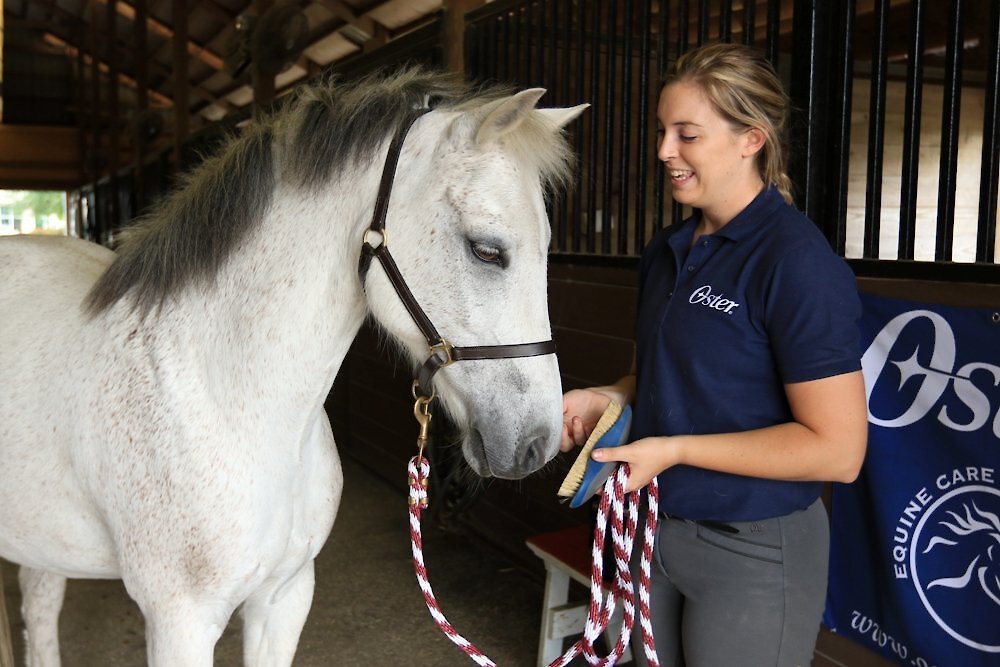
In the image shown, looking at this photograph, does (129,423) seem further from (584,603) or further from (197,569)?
(584,603)

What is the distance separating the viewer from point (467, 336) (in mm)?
1135

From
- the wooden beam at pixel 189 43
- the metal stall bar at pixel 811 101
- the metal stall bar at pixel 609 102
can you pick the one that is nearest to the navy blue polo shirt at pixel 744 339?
the metal stall bar at pixel 811 101

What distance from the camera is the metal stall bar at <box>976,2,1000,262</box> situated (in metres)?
1.43

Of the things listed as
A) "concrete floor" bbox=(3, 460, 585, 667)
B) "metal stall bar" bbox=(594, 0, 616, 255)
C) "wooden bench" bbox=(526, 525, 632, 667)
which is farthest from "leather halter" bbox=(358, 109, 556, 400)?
"concrete floor" bbox=(3, 460, 585, 667)

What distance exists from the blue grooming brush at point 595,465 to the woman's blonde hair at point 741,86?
43cm

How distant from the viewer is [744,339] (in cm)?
110

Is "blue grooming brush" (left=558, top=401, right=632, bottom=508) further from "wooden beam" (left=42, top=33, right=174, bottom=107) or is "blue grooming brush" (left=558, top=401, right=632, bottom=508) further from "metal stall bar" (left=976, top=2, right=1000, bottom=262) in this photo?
"wooden beam" (left=42, top=33, right=174, bottom=107)

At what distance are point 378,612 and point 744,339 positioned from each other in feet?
6.85

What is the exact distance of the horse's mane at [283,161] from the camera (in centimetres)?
122

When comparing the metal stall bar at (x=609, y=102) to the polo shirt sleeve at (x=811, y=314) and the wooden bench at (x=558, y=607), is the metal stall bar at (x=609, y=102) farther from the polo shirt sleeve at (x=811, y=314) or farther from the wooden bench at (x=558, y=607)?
the polo shirt sleeve at (x=811, y=314)

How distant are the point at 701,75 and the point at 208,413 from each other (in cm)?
91

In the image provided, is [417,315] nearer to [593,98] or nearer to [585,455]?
[585,455]

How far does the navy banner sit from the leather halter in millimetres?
751

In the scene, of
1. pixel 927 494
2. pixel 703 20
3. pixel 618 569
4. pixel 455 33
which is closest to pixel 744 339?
pixel 618 569
